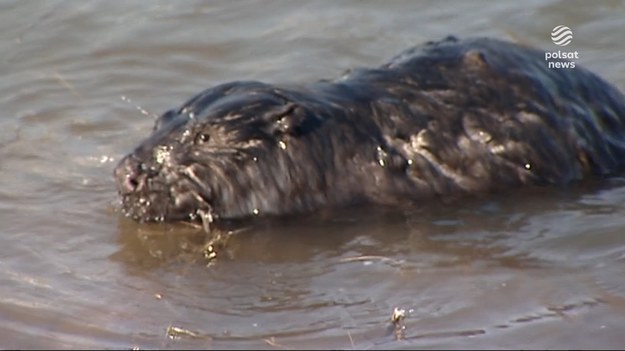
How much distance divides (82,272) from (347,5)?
186 inches

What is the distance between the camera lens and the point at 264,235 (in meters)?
6.77

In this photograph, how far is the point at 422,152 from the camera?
23.2 feet

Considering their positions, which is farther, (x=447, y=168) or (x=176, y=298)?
(x=447, y=168)

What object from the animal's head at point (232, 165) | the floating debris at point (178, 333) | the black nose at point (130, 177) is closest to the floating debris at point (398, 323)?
the floating debris at point (178, 333)

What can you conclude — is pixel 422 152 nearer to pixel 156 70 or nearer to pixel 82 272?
pixel 82 272

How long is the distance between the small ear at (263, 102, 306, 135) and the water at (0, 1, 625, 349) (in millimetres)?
448

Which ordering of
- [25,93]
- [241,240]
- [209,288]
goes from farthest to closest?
[25,93]
[241,240]
[209,288]

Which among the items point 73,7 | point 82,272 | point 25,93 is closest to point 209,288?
point 82,272

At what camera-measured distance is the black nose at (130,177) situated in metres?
6.84

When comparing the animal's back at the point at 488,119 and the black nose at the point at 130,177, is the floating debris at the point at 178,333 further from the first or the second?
the animal's back at the point at 488,119

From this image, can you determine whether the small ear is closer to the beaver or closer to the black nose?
the beaver

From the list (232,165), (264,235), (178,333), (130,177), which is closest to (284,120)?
(232,165)

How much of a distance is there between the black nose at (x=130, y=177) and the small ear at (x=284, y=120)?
2.18 feet

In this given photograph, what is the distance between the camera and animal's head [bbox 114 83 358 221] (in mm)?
6887
